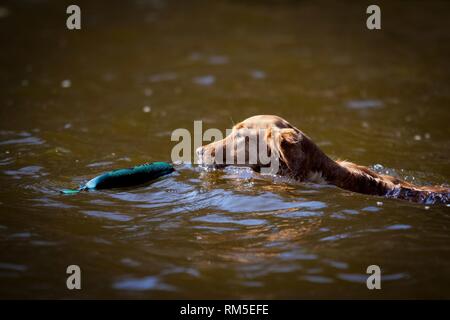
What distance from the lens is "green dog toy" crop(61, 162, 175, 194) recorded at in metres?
6.64

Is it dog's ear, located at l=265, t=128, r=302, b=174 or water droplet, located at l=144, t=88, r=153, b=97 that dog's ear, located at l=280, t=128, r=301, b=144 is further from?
water droplet, located at l=144, t=88, r=153, b=97

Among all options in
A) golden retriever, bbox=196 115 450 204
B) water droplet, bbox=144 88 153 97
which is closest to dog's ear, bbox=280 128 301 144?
golden retriever, bbox=196 115 450 204

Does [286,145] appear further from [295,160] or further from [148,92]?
[148,92]

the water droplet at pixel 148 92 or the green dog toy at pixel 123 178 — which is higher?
the water droplet at pixel 148 92

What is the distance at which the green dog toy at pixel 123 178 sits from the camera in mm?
6645

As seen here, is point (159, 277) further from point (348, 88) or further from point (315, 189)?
point (348, 88)

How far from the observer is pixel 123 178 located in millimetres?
6711

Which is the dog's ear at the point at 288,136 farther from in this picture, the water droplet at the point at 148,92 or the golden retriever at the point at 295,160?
the water droplet at the point at 148,92

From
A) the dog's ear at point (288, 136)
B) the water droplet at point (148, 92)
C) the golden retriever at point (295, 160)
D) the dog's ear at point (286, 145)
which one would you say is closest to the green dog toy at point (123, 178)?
the golden retriever at point (295, 160)

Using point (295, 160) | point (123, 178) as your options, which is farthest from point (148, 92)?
point (295, 160)

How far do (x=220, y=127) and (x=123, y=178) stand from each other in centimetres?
370

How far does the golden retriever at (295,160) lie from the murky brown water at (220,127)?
170 millimetres

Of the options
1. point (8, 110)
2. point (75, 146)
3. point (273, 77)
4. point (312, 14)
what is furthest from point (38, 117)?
point (312, 14)

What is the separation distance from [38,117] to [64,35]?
18.7 feet
